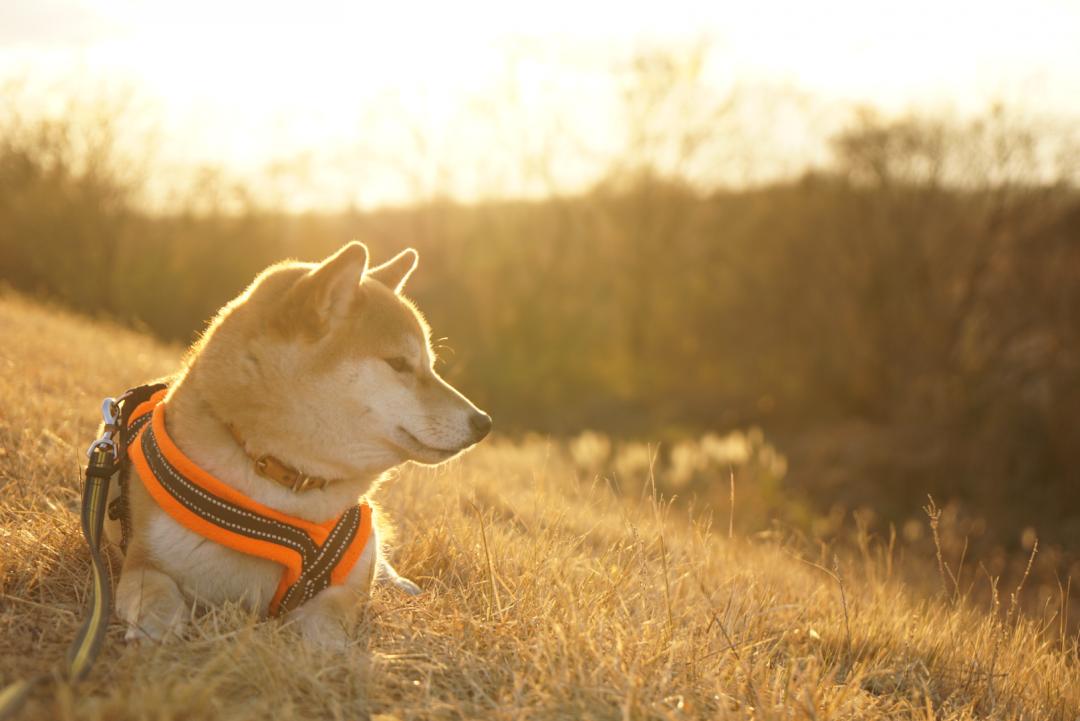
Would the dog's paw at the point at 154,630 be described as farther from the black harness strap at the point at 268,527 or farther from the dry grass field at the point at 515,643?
the black harness strap at the point at 268,527

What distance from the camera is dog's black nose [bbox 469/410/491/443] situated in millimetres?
3592

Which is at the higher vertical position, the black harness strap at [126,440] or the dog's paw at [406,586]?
the black harness strap at [126,440]

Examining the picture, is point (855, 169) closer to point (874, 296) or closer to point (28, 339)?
point (874, 296)

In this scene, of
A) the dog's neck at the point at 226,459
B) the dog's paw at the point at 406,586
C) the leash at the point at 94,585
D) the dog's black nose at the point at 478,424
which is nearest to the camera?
the leash at the point at 94,585

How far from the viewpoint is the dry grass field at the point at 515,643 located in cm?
275

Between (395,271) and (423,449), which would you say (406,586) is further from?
(395,271)

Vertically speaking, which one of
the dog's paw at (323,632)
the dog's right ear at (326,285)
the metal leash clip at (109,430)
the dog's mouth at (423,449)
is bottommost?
the dog's paw at (323,632)

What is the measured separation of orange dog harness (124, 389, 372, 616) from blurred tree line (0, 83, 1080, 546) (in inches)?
360

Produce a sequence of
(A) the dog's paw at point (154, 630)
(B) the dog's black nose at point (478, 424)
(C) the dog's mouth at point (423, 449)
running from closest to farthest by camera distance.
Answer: (A) the dog's paw at point (154, 630)
(C) the dog's mouth at point (423, 449)
(B) the dog's black nose at point (478, 424)

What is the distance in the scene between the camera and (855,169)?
18.8 m

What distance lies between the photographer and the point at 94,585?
2912mm

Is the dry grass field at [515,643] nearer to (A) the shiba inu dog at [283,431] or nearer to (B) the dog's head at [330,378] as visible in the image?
(A) the shiba inu dog at [283,431]

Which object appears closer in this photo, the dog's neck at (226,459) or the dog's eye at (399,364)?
the dog's neck at (226,459)

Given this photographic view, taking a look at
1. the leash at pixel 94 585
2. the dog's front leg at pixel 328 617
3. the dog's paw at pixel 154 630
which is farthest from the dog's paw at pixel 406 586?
the leash at pixel 94 585
